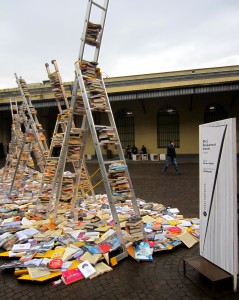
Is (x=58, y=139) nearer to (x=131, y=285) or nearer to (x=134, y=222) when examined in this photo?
(x=134, y=222)

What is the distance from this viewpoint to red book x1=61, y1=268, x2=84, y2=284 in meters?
3.42

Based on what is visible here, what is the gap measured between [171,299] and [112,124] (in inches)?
110

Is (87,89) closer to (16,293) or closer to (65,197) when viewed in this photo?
(65,197)

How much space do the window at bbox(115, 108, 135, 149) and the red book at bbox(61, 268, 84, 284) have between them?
59.9ft

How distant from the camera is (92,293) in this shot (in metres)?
3.17

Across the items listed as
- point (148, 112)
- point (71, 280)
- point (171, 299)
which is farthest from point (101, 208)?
point (148, 112)

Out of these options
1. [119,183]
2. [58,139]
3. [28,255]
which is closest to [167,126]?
[58,139]

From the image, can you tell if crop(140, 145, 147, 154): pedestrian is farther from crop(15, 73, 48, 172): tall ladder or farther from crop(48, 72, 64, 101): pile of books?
crop(48, 72, 64, 101): pile of books

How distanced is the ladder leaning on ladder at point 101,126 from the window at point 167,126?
16.3 m

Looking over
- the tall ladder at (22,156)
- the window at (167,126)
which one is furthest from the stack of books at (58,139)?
the window at (167,126)

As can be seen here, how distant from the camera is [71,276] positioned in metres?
3.49

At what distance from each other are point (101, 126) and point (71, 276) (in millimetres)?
2276

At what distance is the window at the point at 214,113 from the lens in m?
19.3

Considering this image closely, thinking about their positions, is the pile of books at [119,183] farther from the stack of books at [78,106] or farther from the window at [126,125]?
the window at [126,125]
